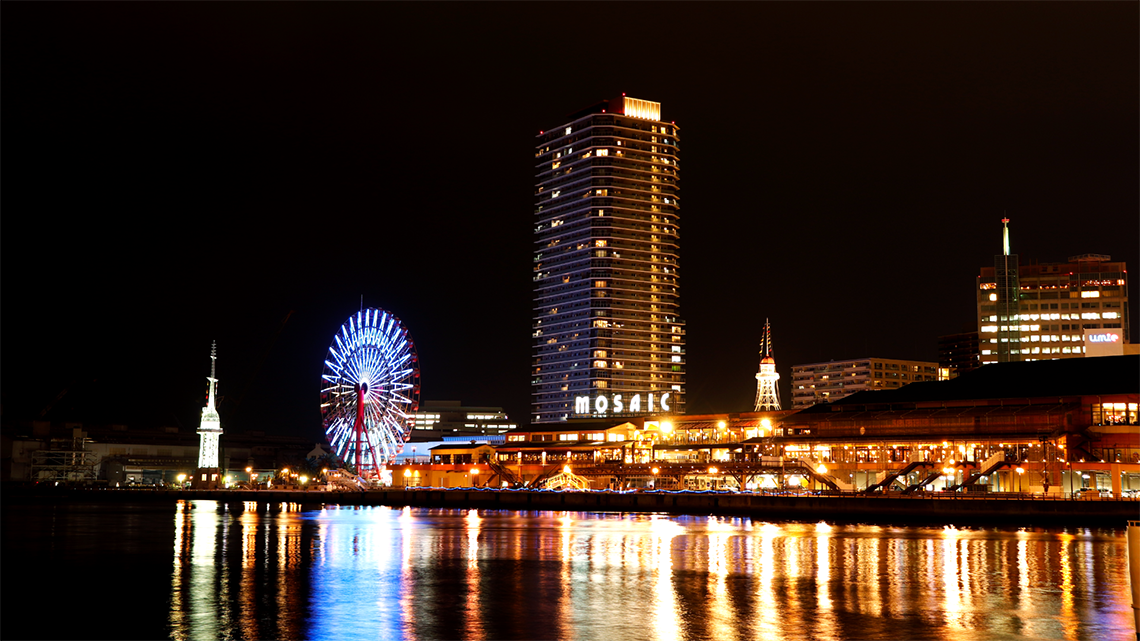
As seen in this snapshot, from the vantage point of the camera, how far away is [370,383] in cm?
13350

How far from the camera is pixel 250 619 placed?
36250mm

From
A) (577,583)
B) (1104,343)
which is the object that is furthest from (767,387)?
(577,583)

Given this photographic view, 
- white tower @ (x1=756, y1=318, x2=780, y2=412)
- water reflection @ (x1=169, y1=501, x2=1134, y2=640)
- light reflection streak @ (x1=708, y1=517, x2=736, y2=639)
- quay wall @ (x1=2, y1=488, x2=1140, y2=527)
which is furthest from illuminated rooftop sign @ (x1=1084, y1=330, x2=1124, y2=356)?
light reflection streak @ (x1=708, y1=517, x2=736, y2=639)

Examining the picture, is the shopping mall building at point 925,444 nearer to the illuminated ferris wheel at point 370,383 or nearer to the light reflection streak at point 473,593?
the illuminated ferris wheel at point 370,383

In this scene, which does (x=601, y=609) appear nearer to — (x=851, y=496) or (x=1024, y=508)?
(x=1024, y=508)

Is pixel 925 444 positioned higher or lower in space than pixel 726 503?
higher

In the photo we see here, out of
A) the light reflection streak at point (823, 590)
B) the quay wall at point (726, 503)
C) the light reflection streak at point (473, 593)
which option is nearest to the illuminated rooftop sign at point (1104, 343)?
the quay wall at point (726, 503)

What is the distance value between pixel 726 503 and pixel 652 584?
209 ft

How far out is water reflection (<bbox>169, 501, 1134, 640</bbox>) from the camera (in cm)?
3438

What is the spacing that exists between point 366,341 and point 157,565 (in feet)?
263

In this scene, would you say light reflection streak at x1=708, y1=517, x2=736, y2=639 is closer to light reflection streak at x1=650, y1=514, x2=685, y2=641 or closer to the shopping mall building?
light reflection streak at x1=650, y1=514, x2=685, y2=641

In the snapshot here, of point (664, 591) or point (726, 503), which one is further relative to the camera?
point (726, 503)

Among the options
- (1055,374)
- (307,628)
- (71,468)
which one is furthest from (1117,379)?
(71,468)

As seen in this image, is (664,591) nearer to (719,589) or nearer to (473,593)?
(719,589)
